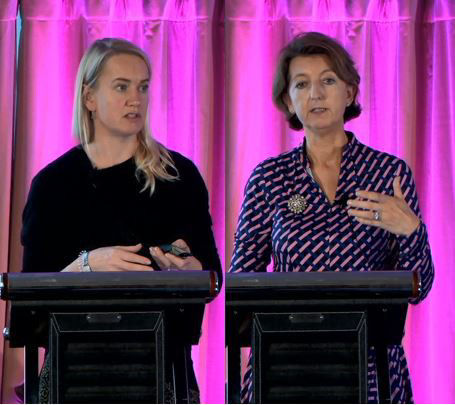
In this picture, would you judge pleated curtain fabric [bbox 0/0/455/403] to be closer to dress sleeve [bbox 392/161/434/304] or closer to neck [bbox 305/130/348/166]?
neck [bbox 305/130/348/166]

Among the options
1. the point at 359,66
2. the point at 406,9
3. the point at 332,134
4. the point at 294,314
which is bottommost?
the point at 294,314

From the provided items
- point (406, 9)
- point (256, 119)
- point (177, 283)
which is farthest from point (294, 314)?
point (406, 9)

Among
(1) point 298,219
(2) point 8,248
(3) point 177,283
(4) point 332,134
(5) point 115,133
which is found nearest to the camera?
(3) point 177,283

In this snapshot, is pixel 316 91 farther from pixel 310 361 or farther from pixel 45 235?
pixel 310 361

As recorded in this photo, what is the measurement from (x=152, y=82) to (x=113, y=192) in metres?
1.29

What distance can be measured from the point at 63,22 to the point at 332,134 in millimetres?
1772

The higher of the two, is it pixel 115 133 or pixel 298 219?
pixel 115 133

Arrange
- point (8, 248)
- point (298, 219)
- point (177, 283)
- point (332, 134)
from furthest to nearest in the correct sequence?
point (8, 248) → point (332, 134) → point (298, 219) → point (177, 283)

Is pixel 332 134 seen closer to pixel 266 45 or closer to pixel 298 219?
pixel 298 219

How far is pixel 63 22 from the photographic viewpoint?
376 centimetres

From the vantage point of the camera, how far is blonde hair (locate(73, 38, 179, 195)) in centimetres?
257

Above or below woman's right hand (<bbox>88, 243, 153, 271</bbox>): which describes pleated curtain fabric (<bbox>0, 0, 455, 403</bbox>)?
above

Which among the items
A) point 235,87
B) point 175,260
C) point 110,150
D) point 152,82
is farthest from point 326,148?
point 152,82

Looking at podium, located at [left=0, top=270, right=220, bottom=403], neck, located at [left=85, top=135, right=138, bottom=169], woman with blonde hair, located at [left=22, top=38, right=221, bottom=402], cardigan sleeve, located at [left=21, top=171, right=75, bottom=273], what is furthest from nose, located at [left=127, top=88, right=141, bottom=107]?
podium, located at [left=0, top=270, right=220, bottom=403]
